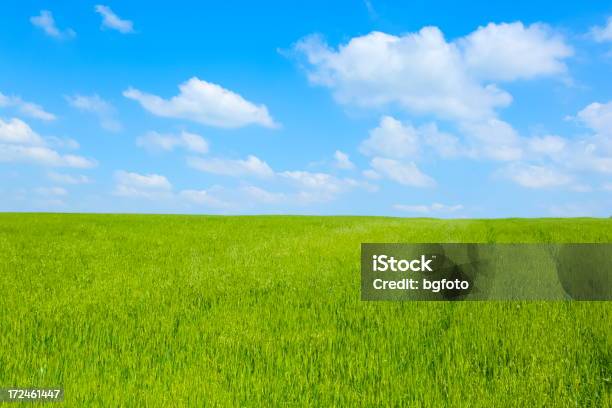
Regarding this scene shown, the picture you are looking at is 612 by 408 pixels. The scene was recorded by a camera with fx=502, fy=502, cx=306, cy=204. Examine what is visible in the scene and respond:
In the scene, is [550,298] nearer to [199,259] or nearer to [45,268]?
[199,259]

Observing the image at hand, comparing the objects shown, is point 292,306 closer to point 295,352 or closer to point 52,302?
point 295,352

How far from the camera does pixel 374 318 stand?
7672 millimetres

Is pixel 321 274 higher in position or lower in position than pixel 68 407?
higher

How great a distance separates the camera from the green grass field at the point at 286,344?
507 centimetres

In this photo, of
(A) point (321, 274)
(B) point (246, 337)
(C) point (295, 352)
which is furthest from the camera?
(A) point (321, 274)

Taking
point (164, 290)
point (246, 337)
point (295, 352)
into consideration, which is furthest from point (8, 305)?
point (295, 352)

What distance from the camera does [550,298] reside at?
31.3 feet

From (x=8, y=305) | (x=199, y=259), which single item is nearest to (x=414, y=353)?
(x=8, y=305)

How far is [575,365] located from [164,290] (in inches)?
287

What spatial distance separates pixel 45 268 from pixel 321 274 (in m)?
7.48

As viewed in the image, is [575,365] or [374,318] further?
[374,318]

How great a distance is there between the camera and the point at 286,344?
650 cm

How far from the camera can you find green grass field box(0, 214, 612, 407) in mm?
5074

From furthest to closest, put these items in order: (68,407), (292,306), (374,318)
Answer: (292,306) → (374,318) → (68,407)
